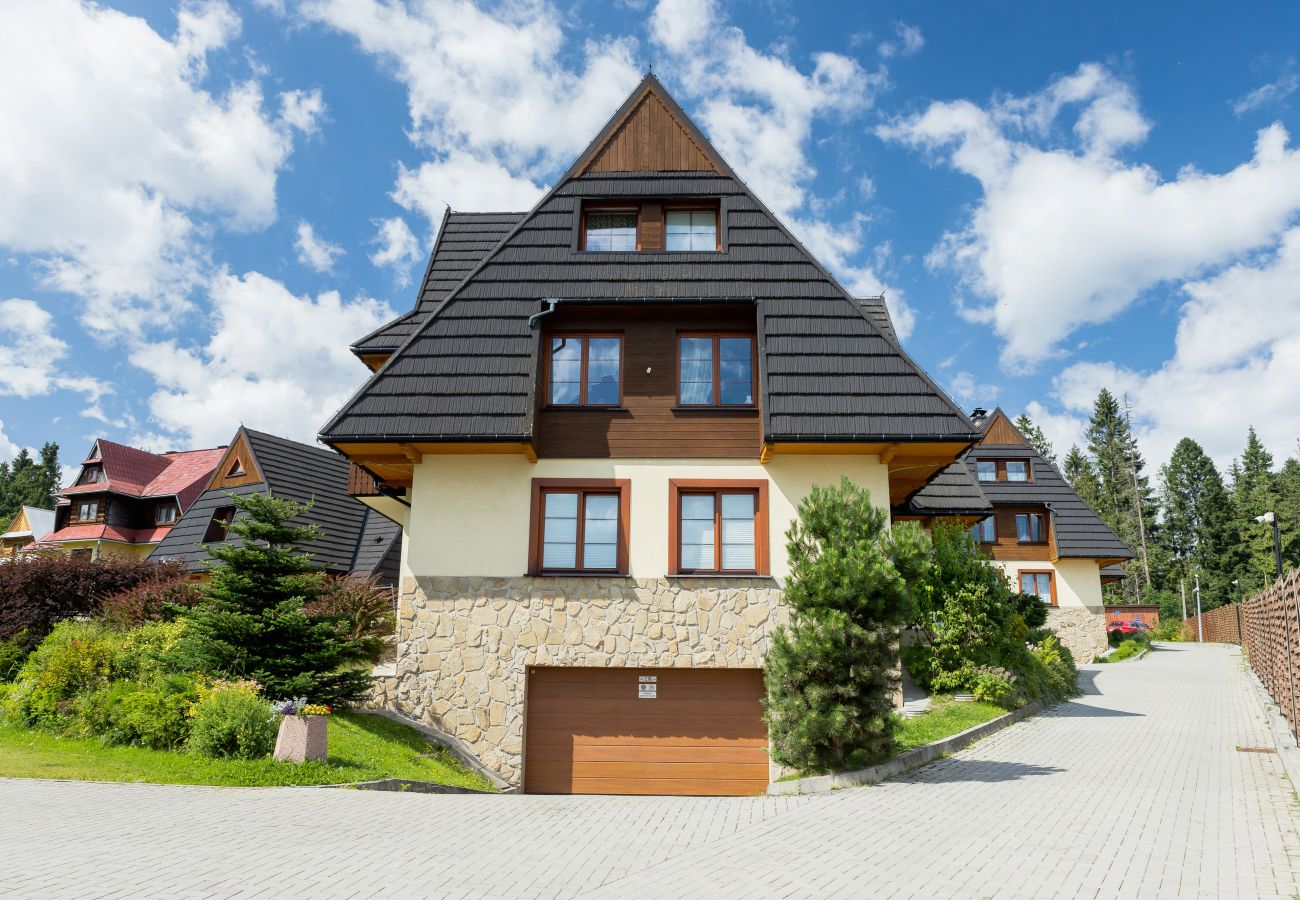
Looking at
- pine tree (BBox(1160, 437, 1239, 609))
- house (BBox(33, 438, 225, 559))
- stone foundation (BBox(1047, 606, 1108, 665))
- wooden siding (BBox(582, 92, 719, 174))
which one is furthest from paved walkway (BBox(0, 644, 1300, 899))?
pine tree (BBox(1160, 437, 1239, 609))

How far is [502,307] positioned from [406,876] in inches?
402

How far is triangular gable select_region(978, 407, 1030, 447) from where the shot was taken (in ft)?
129

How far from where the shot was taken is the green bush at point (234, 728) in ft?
34.7

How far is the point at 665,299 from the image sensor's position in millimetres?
14273

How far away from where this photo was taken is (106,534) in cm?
4600

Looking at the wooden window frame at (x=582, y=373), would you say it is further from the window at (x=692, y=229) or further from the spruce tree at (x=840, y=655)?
the spruce tree at (x=840, y=655)

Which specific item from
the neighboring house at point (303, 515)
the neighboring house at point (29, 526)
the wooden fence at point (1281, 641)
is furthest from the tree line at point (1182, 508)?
the neighboring house at point (29, 526)

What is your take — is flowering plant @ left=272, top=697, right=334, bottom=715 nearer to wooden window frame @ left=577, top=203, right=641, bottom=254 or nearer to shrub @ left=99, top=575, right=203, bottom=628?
shrub @ left=99, top=575, right=203, bottom=628

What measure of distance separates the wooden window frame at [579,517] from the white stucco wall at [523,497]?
0.09 meters

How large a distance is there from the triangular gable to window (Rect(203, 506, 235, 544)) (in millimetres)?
32037

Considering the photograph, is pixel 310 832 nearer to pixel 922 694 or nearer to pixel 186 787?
pixel 186 787

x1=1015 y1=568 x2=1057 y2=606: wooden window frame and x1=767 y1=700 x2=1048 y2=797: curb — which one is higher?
x1=1015 y1=568 x2=1057 y2=606: wooden window frame

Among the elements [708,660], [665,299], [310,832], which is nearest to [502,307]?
[665,299]

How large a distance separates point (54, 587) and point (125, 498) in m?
37.8
